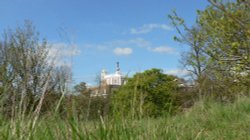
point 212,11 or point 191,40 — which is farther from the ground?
point 212,11

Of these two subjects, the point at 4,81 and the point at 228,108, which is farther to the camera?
the point at 228,108

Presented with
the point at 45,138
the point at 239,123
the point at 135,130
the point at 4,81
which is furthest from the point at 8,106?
the point at 239,123

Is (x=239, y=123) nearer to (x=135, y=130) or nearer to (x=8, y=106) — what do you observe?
(x=135, y=130)

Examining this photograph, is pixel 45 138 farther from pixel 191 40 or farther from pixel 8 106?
pixel 191 40

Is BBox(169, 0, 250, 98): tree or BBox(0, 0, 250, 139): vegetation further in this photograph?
BBox(169, 0, 250, 98): tree

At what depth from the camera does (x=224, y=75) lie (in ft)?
25.4

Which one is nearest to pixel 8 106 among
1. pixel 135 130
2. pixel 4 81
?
pixel 4 81

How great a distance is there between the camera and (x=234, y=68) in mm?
6574

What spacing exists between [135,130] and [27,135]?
2.68ft

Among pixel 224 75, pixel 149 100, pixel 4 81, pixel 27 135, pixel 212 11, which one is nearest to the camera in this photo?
pixel 27 135

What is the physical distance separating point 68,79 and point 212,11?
4655mm

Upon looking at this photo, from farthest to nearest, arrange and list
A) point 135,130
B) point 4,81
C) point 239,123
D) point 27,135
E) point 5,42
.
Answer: point 5,42 → point 239,123 → point 4,81 → point 135,130 → point 27,135

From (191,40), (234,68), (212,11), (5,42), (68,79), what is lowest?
(68,79)

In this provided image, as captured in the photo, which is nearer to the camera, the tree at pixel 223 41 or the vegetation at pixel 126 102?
the vegetation at pixel 126 102
